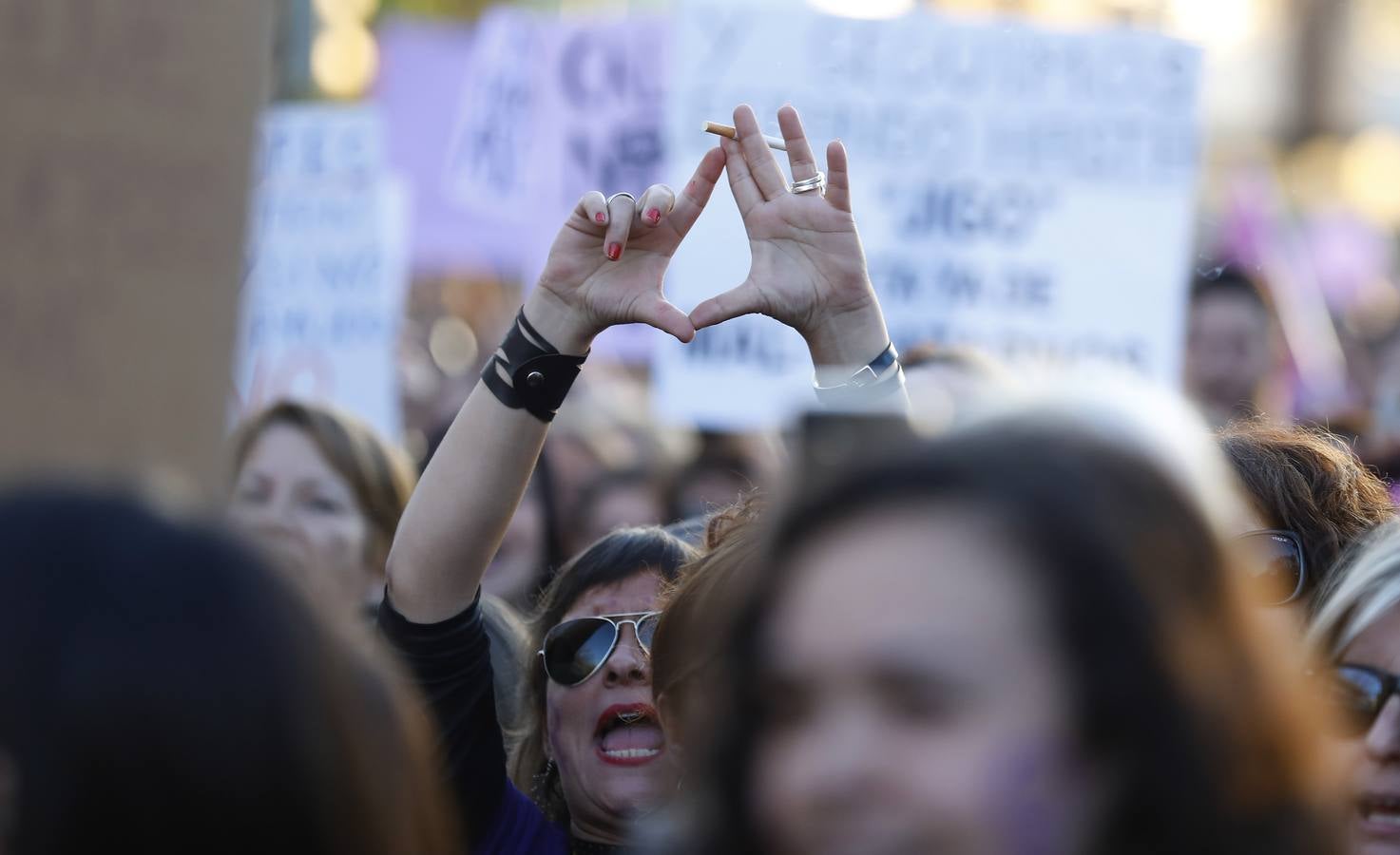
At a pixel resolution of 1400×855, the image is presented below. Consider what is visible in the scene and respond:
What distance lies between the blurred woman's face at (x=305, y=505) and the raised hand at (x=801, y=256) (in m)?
1.55

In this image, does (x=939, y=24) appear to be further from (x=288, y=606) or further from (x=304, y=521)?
(x=288, y=606)

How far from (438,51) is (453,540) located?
21.5 ft

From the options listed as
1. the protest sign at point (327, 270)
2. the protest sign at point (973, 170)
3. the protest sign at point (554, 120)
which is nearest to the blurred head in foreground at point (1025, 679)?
the protest sign at point (973, 170)

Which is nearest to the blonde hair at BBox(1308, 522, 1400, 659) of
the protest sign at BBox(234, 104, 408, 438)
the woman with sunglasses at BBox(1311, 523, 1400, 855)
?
the woman with sunglasses at BBox(1311, 523, 1400, 855)

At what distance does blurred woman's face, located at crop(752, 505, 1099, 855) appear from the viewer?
112 cm

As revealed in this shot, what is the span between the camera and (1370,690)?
74.0 inches

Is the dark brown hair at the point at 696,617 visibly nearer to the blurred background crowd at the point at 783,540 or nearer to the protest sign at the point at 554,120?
the blurred background crowd at the point at 783,540

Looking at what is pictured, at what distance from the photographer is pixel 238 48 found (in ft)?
8.29

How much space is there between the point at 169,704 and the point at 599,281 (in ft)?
4.17

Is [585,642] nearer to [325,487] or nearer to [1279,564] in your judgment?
[1279,564]

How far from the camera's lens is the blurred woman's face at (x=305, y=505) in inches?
145

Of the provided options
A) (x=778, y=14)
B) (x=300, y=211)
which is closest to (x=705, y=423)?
(x=778, y=14)

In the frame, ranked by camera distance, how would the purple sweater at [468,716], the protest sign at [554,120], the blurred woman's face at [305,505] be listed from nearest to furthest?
the purple sweater at [468,716], the blurred woman's face at [305,505], the protest sign at [554,120]

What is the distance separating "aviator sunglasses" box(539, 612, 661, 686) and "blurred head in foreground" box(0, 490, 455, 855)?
1214mm
